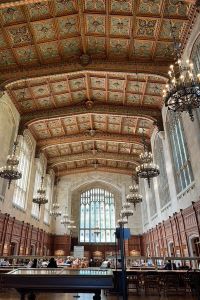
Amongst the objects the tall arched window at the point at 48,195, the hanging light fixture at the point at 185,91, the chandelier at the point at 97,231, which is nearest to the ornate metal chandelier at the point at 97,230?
the chandelier at the point at 97,231

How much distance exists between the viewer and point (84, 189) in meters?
26.5

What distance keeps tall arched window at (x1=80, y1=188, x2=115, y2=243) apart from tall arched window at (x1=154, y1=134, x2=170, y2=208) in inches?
391

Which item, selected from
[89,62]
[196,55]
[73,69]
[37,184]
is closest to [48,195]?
[37,184]

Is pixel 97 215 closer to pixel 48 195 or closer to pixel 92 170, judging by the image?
pixel 92 170

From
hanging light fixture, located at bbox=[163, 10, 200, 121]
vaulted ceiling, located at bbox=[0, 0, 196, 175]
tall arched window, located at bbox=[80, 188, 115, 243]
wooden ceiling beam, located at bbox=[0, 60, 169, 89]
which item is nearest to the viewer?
hanging light fixture, located at bbox=[163, 10, 200, 121]

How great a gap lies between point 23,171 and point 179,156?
33.7ft

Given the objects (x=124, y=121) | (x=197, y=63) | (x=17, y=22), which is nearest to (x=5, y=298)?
(x=17, y=22)

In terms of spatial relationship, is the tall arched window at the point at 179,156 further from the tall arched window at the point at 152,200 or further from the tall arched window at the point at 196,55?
the tall arched window at the point at 152,200

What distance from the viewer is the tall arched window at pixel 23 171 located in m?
15.7

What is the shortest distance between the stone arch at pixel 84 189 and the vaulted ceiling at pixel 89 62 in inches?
324

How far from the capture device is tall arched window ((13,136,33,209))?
51.5 feet

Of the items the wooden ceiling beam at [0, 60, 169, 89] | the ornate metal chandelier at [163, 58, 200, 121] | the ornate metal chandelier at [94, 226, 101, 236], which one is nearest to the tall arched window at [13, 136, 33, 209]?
the wooden ceiling beam at [0, 60, 169, 89]

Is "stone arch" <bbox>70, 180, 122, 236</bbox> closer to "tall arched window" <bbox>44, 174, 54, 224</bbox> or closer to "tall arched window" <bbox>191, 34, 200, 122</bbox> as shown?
"tall arched window" <bbox>44, 174, 54, 224</bbox>

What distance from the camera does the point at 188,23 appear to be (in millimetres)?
10141
